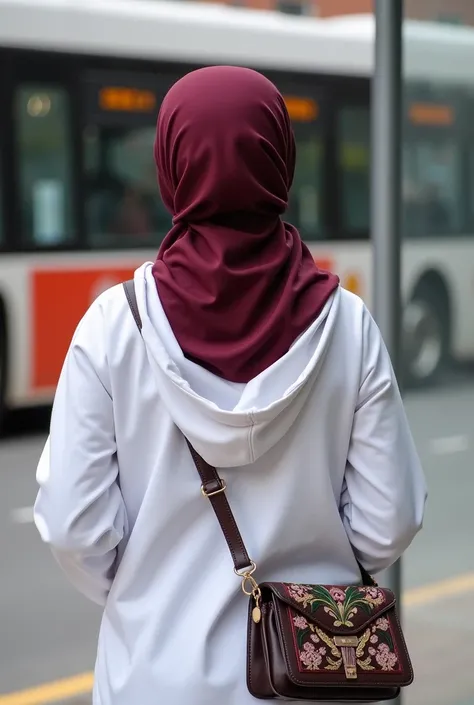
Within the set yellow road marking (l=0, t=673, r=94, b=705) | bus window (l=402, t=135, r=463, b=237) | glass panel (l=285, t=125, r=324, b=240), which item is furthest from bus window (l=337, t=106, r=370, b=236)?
yellow road marking (l=0, t=673, r=94, b=705)

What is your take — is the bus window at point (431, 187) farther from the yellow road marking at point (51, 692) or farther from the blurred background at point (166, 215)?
the yellow road marking at point (51, 692)

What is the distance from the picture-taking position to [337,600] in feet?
6.12

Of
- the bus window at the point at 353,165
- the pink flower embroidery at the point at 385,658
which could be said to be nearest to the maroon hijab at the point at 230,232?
the pink flower embroidery at the point at 385,658

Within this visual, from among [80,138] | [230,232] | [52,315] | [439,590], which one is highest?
[80,138]

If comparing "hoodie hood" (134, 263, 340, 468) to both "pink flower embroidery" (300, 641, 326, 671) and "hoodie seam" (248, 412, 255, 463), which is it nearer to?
"hoodie seam" (248, 412, 255, 463)

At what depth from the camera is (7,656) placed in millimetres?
4910

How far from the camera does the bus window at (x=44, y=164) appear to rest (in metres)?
9.16

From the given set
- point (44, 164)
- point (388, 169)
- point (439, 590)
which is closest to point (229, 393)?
point (388, 169)

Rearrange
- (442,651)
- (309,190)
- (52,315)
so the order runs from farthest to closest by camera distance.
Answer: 1. (309,190)
2. (52,315)
3. (442,651)

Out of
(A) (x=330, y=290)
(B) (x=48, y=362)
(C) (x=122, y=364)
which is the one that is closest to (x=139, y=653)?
(C) (x=122, y=364)

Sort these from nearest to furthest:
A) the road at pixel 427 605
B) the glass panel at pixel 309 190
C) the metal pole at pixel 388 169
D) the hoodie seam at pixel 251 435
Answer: the hoodie seam at pixel 251 435
the metal pole at pixel 388 169
the road at pixel 427 605
the glass panel at pixel 309 190

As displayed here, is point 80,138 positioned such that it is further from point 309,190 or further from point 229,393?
point 229,393

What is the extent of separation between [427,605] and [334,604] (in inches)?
110

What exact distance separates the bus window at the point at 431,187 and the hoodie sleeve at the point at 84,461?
175cm
